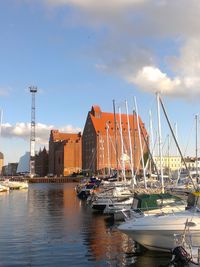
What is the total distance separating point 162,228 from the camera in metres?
20.2

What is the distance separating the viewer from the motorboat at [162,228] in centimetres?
2002

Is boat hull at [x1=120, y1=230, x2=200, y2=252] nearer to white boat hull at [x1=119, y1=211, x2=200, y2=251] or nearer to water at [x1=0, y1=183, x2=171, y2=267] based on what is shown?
white boat hull at [x1=119, y1=211, x2=200, y2=251]

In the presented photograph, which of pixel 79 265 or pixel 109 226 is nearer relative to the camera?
pixel 79 265

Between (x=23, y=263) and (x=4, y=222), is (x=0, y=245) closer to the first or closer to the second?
(x=23, y=263)

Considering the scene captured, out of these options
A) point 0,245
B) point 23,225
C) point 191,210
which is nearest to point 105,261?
point 191,210

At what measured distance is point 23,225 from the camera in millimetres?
35594

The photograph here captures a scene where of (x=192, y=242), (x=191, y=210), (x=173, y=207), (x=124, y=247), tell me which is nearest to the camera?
(x=192, y=242)

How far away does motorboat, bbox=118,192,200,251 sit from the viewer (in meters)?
20.0

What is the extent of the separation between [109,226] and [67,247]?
9.53m

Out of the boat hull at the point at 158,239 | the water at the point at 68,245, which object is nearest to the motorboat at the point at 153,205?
the water at the point at 68,245

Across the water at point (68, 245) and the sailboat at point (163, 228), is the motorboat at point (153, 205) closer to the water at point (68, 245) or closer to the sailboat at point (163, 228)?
the water at point (68, 245)

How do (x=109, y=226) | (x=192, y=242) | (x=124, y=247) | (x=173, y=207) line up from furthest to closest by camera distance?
(x=109, y=226)
(x=173, y=207)
(x=124, y=247)
(x=192, y=242)

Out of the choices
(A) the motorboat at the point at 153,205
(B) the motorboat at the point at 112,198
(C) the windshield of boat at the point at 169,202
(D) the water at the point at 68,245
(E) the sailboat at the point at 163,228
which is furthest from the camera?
(B) the motorboat at the point at 112,198

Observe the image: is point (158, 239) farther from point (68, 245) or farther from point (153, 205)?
point (153, 205)
